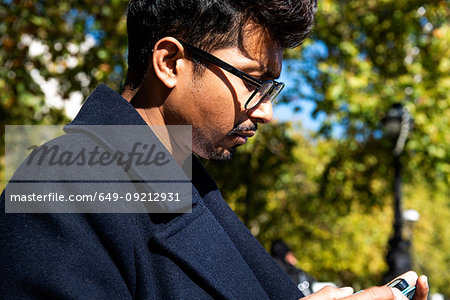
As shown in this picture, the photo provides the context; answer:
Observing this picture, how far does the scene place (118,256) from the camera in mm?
1071

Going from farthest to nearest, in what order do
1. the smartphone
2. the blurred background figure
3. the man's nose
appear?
the blurred background figure < the man's nose < the smartphone

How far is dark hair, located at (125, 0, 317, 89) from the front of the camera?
1.43 meters

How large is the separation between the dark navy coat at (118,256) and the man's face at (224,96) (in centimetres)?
19

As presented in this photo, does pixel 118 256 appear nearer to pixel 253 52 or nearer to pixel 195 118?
pixel 195 118

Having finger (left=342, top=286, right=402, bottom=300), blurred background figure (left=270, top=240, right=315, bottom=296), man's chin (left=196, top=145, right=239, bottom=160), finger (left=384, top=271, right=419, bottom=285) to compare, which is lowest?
blurred background figure (left=270, top=240, right=315, bottom=296)

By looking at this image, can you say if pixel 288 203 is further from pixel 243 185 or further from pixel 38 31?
pixel 38 31

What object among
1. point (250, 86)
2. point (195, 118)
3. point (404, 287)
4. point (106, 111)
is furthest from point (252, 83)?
point (404, 287)

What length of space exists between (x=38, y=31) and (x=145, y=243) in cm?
575

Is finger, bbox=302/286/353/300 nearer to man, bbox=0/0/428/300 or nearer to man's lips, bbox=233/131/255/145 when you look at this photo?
man, bbox=0/0/428/300

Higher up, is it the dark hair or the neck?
the dark hair

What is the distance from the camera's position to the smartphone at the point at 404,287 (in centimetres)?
141

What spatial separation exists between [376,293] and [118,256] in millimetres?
676

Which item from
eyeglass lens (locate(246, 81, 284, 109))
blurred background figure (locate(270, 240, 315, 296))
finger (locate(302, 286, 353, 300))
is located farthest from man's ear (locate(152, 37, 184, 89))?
blurred background figure (locate(270, 240, 315, 296))

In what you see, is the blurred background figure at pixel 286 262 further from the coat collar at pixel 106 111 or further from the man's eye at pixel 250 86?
the coat collar at pixel 106 111
